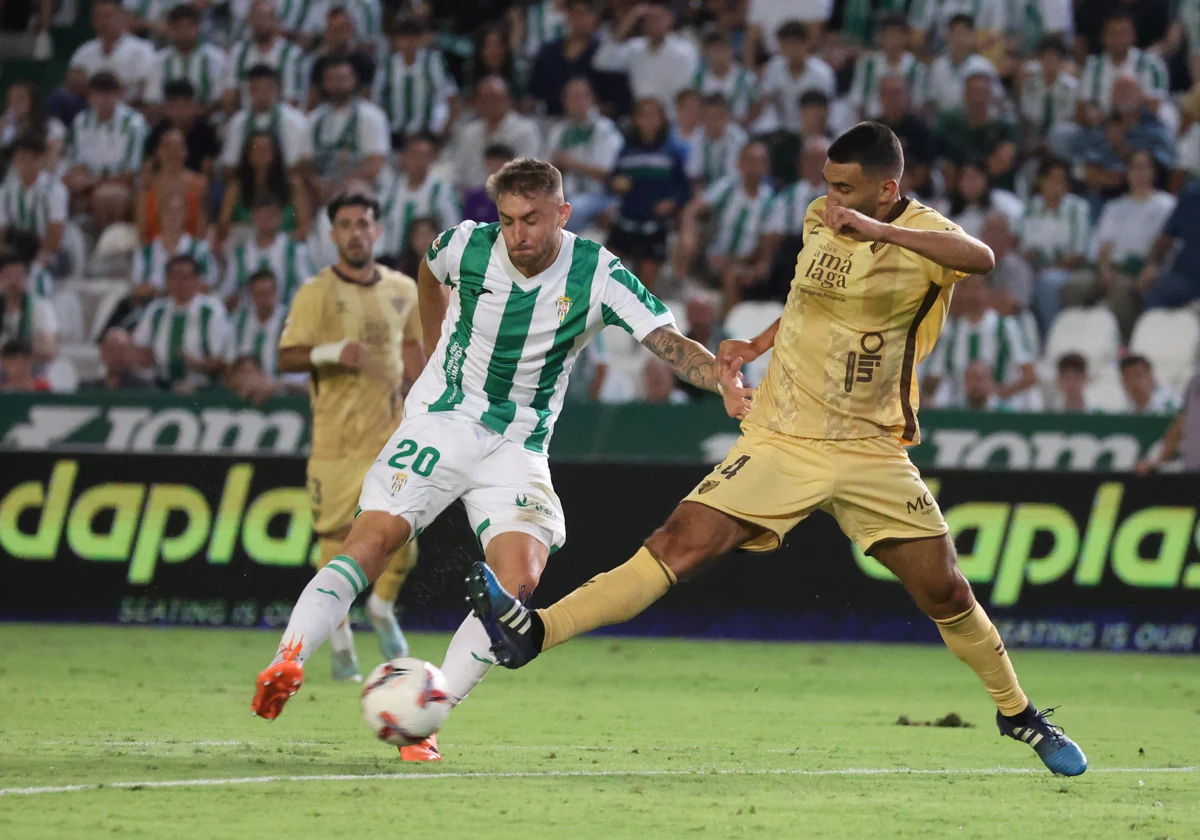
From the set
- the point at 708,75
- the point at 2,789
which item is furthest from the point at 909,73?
the point at 2,789

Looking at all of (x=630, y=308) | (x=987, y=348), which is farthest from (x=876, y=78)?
(x=630, y=308)

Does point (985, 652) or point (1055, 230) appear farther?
point (1055, 230)

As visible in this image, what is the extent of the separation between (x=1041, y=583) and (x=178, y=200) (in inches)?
331

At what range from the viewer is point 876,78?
16.9 meters

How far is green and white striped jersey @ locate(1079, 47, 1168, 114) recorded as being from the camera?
16734 millimetres

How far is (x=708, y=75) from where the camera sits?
17.3 meters

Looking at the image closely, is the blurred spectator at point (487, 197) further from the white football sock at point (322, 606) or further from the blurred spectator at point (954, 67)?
the white football sock at point (322, 606)

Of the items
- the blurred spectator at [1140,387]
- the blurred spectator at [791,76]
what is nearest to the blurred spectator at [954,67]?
the blurred spectator at [791,76]

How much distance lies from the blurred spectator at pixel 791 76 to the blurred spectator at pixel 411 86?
3.17 metres

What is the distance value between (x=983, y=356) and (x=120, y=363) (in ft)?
23.5

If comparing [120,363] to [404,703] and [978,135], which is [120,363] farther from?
[404,703]

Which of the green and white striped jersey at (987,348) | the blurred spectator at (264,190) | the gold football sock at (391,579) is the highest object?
the blurred spectator at (264,190)

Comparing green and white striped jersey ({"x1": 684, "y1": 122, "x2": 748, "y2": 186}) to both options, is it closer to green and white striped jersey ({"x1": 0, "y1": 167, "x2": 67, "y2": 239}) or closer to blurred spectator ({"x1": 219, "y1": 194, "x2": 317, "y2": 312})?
blurred spectator ({"x1": 219, "y1": 194, "x2": 317, "y2": 312})

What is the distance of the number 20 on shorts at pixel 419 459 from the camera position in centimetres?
668
